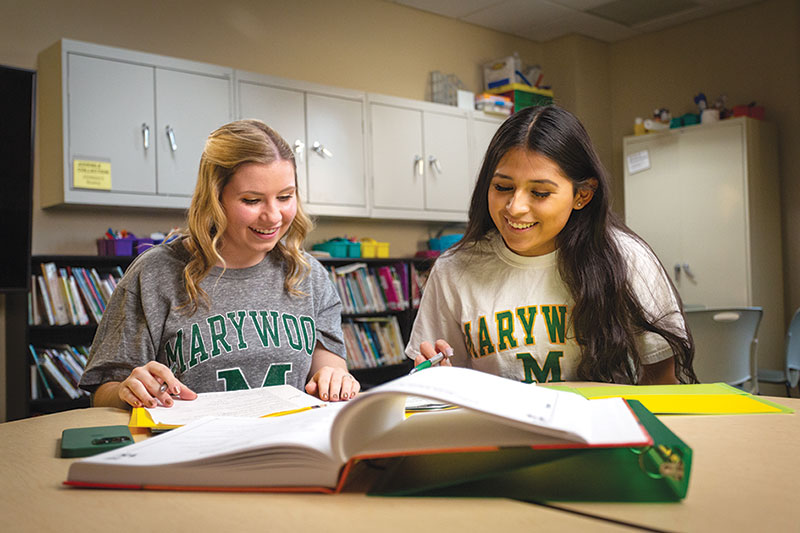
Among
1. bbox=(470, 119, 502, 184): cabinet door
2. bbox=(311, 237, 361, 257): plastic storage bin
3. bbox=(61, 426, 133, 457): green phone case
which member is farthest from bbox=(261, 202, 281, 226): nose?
bbox=(470, 119, 502, 184): cabinet door

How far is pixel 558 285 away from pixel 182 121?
2556 millimetres

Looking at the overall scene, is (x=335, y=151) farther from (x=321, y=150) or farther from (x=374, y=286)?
(x=374, y=286)

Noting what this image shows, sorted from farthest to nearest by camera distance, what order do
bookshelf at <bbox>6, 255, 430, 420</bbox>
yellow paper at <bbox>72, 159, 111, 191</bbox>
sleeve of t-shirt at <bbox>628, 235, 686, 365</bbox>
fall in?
1. yellow paper at <bbox>72, 159, 111, 191</bbox>
2. bookshelf at <bbox>6, 255, 430, 420</bbox>
3. sleeve of t-shirt at <bbox>628, 235, 686, 365</bbox>

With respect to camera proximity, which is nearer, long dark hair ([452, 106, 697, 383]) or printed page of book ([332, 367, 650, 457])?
printed page of book ([332, 367, 650, 457])

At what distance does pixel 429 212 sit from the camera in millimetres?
4648

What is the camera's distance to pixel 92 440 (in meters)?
0.97

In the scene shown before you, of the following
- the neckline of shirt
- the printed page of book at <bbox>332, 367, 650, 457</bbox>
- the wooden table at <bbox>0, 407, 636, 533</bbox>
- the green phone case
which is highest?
the neckline of shirt

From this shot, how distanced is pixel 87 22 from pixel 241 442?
3567 mm

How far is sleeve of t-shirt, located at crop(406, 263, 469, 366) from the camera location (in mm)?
1763

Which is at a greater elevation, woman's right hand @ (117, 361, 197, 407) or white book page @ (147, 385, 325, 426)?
woman's right hand @ (117, 361, 197, 407)

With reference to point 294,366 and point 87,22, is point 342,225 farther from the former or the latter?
point 294,366

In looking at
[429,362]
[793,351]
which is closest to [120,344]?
[429,362]

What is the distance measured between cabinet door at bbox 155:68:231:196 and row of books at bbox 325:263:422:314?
39.6 inches

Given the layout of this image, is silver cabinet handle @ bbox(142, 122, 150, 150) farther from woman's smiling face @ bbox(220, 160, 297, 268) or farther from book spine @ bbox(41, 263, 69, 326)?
woman's smiling face @ bbox(220, 160, 297, 268)
